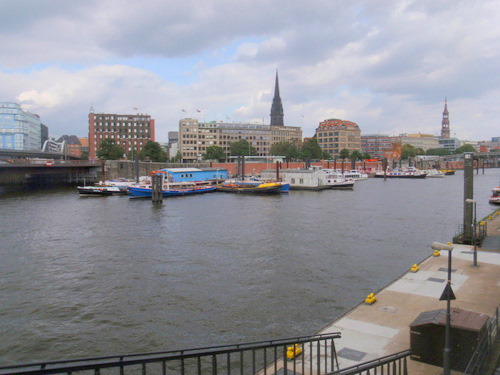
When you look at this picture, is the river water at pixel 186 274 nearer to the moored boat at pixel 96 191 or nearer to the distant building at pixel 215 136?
the moored boat at pixel 96 191

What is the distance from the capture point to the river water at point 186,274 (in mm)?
15867

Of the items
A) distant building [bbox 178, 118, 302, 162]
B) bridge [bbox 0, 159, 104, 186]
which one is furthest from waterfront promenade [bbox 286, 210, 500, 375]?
distant building [bbox 178, 118, 302, 162]

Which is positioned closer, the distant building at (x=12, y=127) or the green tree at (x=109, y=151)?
the green tree at (x=109, y=151)

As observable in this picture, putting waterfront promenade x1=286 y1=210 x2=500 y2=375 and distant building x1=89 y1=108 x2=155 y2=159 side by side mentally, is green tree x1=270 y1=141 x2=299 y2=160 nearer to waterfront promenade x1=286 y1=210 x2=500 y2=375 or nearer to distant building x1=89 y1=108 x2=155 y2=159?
distant building x1=89 y1=108 x2=155 y2=159

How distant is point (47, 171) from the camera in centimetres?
8656

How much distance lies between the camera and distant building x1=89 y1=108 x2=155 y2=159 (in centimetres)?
16938

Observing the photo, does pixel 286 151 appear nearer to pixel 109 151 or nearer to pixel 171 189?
pixel 109 151

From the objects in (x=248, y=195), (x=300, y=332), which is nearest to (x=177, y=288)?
(x=300, y=332)

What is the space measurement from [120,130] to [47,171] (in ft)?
292

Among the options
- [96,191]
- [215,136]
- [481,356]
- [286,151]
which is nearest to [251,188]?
[96,191]

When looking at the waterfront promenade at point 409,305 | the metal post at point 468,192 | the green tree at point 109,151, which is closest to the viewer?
the waterfront promenade at point 409,305

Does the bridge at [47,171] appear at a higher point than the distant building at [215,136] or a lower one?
lower

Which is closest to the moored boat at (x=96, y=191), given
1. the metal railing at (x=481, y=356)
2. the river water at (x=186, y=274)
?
the river water at (x=186, y=274)

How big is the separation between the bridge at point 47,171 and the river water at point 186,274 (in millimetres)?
39289
